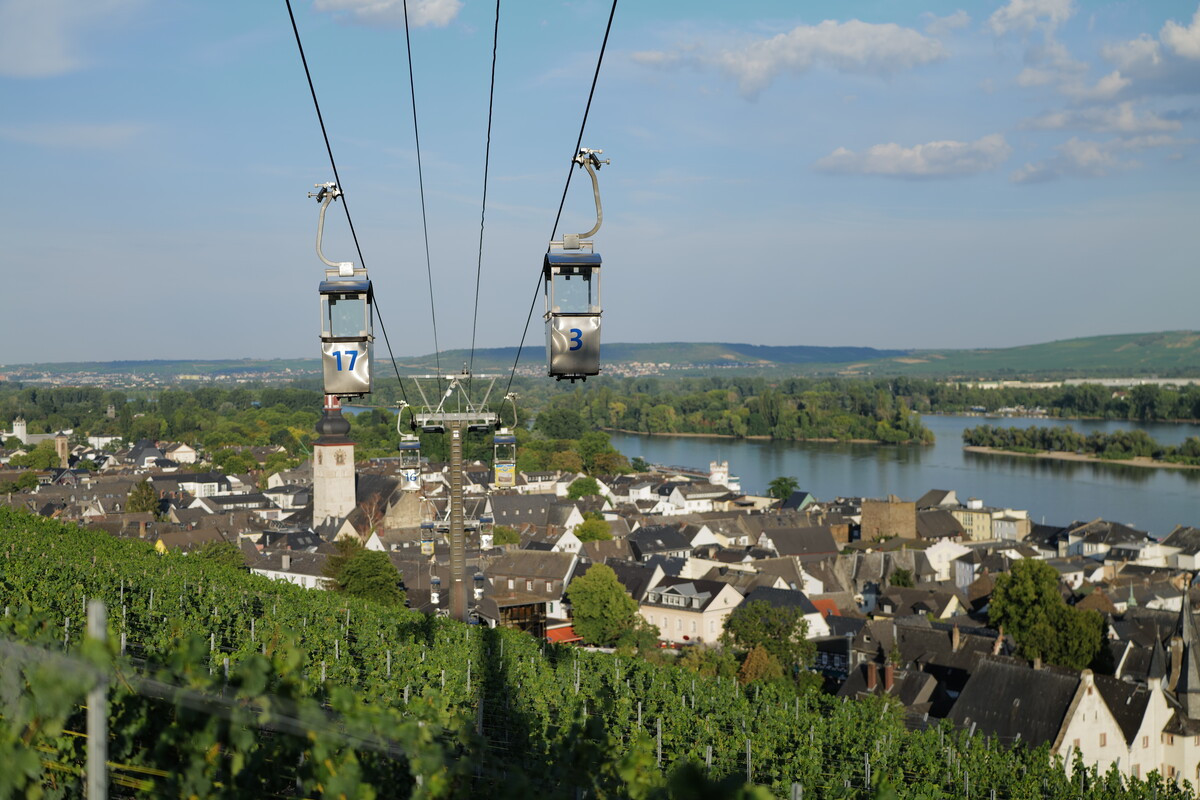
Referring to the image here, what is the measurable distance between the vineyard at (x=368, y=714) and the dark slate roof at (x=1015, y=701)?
1.50 meters

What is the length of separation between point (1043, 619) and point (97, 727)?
26315 mm

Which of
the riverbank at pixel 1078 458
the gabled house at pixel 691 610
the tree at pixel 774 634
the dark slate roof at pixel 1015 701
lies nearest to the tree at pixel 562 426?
the riverbank at pixel 1078 458

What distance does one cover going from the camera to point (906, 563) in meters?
41.5

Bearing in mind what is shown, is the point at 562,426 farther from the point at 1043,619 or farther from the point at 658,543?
the point at 1043,619

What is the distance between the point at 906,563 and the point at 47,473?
49269 mm

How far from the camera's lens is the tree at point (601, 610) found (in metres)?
26.2

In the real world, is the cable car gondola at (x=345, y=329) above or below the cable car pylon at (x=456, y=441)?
above

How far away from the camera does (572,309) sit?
7.30 metres

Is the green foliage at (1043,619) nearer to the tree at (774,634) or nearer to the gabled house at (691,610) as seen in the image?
the tree at (774,634)

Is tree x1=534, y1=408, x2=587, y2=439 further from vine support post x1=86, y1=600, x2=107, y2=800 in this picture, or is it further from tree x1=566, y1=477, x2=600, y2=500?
vine support post x1=86, y1=600, x2=107, y2=800

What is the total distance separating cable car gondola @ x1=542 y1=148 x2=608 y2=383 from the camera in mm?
7219

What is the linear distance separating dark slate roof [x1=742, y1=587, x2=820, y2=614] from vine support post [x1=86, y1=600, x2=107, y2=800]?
26249 mm

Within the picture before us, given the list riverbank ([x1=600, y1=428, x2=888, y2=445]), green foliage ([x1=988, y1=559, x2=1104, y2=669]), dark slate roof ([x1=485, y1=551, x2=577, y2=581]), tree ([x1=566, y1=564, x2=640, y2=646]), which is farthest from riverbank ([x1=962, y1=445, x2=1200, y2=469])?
tree ([x1=566, y1=564, x2=640, y2=646])

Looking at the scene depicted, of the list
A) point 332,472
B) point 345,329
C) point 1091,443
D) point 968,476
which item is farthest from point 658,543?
point 1091,443
